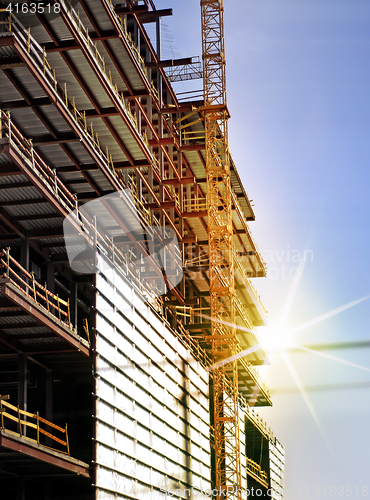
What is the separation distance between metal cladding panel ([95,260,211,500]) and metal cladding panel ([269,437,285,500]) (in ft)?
94.1

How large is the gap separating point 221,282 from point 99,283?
1030 inches

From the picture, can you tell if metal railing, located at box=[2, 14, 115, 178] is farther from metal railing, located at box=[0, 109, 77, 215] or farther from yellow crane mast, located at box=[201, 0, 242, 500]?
yellow crane mast, located at box=[201, 0, 242, 500]

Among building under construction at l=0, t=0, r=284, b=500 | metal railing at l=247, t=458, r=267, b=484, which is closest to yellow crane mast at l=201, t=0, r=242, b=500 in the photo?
building under construction at l=0, t=0, r=284, b=500

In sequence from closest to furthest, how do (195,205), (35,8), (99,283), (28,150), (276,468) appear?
(35,8)
(28,150)
(99,283)
(195,205)
(276,468)

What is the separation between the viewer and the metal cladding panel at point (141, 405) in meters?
29.6

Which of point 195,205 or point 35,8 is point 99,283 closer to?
point 35,8

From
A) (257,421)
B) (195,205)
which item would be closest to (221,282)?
(195,205)

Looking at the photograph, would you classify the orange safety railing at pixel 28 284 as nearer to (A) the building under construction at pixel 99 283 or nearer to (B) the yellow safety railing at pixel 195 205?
(A) the building under construction at pixel 99 283

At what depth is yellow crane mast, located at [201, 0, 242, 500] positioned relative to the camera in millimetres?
52406

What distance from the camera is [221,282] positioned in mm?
55812

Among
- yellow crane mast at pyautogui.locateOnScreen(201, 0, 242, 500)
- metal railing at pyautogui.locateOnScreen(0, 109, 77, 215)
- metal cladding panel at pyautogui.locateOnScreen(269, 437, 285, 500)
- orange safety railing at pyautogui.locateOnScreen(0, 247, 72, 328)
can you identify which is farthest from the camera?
metal cladding panel at pyautogui.locateOnScreen(269, 437, 285, 500)

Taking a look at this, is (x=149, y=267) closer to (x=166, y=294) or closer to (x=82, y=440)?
(x=166, y=294)


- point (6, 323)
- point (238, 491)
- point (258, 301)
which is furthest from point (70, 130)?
point (258, 301)

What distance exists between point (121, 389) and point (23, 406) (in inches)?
207
